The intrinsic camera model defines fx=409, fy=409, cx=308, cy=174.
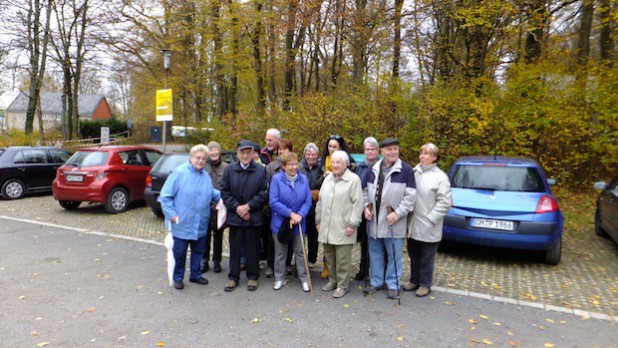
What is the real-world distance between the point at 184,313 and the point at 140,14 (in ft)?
66.6

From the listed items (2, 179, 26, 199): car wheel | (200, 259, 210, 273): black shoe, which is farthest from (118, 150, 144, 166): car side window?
(200, 259, 210, 273): black shoe

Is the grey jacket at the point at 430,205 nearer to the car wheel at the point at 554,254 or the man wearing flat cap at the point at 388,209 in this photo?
the man wearing flat cap at the point at 388,209

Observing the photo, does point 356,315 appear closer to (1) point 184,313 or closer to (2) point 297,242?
(2) point 297,242

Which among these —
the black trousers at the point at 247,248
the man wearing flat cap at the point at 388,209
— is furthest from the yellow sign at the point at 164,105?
the man wearing flat cap at the point at 388,209

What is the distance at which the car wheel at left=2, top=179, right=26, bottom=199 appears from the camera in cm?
1150

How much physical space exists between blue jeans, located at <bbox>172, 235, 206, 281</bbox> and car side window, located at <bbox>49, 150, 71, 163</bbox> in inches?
387

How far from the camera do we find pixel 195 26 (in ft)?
62.1

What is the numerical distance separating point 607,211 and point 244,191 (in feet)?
20.5

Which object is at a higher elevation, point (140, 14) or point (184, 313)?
point (140, 14)

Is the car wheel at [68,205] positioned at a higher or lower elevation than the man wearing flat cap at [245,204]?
lower

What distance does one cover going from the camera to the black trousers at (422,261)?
184 inches

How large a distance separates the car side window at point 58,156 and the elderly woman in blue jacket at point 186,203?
982 cm

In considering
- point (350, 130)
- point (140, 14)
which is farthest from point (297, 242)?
point (140, 14)

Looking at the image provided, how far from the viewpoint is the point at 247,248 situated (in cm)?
495
